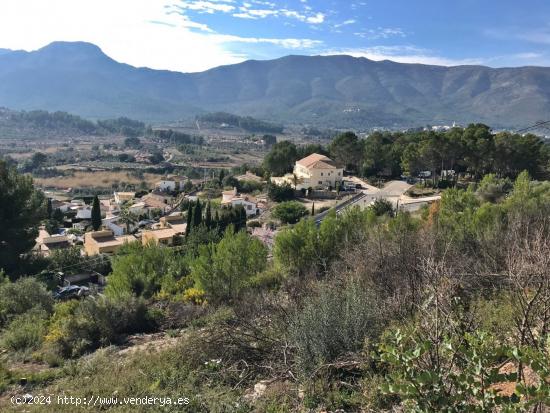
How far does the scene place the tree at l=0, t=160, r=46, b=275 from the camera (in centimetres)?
2066

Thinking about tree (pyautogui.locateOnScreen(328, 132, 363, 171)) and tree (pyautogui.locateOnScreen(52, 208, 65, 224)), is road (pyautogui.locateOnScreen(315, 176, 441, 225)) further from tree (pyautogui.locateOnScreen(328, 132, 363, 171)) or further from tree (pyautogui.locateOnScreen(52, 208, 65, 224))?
tree (pyautogui.locateOnScreen(52, 208, 65, 224))

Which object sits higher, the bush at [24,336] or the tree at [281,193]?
the bush at [24,336]

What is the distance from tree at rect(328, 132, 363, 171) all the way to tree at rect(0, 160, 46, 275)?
110 ft

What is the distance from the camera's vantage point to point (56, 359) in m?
7.51

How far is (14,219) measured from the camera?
68.6ft

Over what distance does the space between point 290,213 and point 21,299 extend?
22440 mm

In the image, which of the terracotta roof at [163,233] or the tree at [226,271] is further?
the terracotta roof at [163,233]

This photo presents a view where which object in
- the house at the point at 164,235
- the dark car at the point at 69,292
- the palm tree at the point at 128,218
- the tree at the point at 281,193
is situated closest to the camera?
the dark car at the point at 69,292

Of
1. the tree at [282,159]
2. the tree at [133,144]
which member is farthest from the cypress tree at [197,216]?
the tree at [133,144]

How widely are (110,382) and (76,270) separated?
21038 millimetres

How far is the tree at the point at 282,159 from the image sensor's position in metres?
51.5

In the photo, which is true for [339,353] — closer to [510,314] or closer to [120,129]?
[510,314]

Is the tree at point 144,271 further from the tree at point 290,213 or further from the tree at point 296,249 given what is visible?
the tree at point 290,213

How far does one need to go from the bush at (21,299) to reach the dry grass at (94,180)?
6131cm
